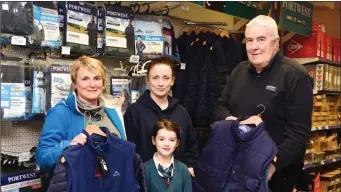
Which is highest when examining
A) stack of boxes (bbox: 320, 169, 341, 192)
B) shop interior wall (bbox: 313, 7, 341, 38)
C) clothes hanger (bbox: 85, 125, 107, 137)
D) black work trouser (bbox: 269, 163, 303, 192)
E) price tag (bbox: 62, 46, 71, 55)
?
shop interior wall (bbox: 313, 7, 341, 38)

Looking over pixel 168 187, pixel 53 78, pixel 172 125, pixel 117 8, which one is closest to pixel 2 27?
pixel 53 78

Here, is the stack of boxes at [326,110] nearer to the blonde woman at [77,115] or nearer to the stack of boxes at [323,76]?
the stack of boxes at [323,76]

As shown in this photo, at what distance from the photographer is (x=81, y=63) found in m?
2.34

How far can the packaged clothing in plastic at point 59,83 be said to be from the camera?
275cm

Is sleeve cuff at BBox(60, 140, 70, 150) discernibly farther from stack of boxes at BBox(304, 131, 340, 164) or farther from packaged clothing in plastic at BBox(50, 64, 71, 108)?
stack of boxes at BBox(304, 131, 340, 164)

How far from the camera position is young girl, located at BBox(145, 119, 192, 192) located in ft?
7.86

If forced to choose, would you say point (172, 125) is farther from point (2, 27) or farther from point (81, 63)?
point (2, 27)

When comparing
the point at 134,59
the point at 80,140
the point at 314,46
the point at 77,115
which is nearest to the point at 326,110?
the point at 314,46

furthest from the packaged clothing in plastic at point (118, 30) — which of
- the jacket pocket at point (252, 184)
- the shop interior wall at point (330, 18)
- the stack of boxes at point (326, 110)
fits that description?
the shop interior wall at point (330, 18)

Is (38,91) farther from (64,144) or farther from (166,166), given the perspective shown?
(166,166)

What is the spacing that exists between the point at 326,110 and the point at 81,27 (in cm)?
364

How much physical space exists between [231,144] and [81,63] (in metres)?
1.05

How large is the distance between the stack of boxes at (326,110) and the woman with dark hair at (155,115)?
268cm

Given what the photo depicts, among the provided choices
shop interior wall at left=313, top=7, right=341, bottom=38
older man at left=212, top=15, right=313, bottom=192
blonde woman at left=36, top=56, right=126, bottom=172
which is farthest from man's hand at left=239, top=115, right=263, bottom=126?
shop interior wall at left=313, top=7, right=341, bottom=38
